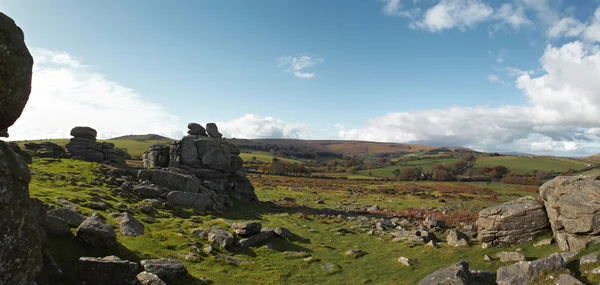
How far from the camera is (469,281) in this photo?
16312 millimetres

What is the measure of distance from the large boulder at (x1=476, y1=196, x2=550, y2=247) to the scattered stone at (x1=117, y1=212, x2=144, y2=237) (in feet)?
85.2

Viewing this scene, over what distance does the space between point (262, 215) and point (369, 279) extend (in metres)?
24.8

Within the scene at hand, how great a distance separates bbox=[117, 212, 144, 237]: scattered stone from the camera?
2473 cm

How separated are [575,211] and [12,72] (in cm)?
3018

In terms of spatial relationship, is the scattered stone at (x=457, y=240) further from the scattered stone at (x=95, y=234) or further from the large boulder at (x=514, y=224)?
the scattered stone at (x=95, y=234)

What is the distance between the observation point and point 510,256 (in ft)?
69.0

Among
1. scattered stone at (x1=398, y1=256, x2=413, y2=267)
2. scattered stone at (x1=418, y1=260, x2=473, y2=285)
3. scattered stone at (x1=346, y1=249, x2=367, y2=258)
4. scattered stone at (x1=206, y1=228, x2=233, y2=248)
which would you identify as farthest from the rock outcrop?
scattered stone at (x1=418, y1=260, x2=473, y2=285)

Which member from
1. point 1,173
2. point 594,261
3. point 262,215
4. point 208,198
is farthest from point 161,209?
point 594,261

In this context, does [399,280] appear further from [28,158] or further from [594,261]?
[28,158]

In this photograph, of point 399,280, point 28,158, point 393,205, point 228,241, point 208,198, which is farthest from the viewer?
point 393,205

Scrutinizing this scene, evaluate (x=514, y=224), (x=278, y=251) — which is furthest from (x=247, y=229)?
(x=514, y=224)

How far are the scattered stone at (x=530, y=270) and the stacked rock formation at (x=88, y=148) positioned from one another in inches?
2307

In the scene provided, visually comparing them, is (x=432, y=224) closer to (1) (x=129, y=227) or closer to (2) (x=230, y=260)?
(2) (x=230, y=260)

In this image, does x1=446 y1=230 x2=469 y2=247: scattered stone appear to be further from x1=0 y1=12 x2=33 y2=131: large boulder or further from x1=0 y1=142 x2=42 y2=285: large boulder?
x1=0 y1=12 x2=33 y2=131: large boulder
